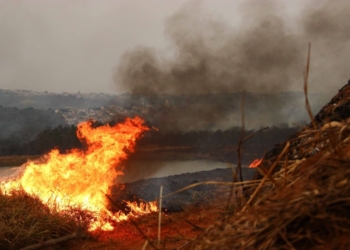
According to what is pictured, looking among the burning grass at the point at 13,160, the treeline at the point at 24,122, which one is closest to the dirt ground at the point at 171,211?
the burning grass at the point at 13,160

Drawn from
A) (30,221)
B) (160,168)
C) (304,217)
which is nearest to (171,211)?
(30,221)

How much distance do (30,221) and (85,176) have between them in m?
3.07

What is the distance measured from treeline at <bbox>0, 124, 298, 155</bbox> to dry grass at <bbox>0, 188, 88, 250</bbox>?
9216 millimetres

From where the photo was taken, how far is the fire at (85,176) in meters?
9.17

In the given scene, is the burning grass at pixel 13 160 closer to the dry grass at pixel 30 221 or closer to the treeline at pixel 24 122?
the treeline at pixel 24 122

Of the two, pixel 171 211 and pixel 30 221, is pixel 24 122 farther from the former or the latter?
pixel 30 221

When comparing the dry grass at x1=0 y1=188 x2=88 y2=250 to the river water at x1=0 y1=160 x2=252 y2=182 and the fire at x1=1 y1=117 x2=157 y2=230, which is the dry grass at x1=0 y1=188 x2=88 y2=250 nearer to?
the fire at x1=1 y1=117 x2=157 y2=230

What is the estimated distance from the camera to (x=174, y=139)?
18500 millimetres

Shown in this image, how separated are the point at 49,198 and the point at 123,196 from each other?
7.52ft

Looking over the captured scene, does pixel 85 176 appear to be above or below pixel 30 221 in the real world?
above

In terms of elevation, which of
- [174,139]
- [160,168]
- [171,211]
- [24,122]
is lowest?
[171,211]

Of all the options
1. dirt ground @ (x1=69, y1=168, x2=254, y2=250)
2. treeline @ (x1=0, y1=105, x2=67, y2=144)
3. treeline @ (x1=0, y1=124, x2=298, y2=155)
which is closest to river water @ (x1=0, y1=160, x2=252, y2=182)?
treeline @ (x1=0, y1=124, x2=298, y2=155)

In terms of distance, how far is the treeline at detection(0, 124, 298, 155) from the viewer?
1808 centimetres

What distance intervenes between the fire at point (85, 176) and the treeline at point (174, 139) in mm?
5579
